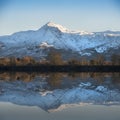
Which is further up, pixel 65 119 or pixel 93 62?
pixel 65 119

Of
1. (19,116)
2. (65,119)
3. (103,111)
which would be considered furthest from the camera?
(103,111)

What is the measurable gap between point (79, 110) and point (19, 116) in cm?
337

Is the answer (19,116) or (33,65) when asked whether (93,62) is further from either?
(19,116)

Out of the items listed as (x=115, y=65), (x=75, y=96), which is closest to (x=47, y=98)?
(x=75, y=96)

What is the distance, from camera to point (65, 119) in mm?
15703

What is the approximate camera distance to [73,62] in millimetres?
82438

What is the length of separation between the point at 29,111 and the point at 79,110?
7.30 feet

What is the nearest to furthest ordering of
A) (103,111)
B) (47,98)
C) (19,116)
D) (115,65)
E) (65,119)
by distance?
1. (65,119)
2. (19,116)
3. (103,111)
4. (47,98)
5. (115,65)

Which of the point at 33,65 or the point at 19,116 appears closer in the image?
the point at 19,116

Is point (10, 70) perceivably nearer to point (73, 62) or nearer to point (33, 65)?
point (33, 65)

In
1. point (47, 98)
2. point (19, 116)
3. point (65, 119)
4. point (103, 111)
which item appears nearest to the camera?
point (65, 119)

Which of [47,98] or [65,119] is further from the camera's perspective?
[47,98]

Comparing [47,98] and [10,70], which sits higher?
[47,98]

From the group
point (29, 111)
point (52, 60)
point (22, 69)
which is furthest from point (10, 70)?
point (29, 111)
